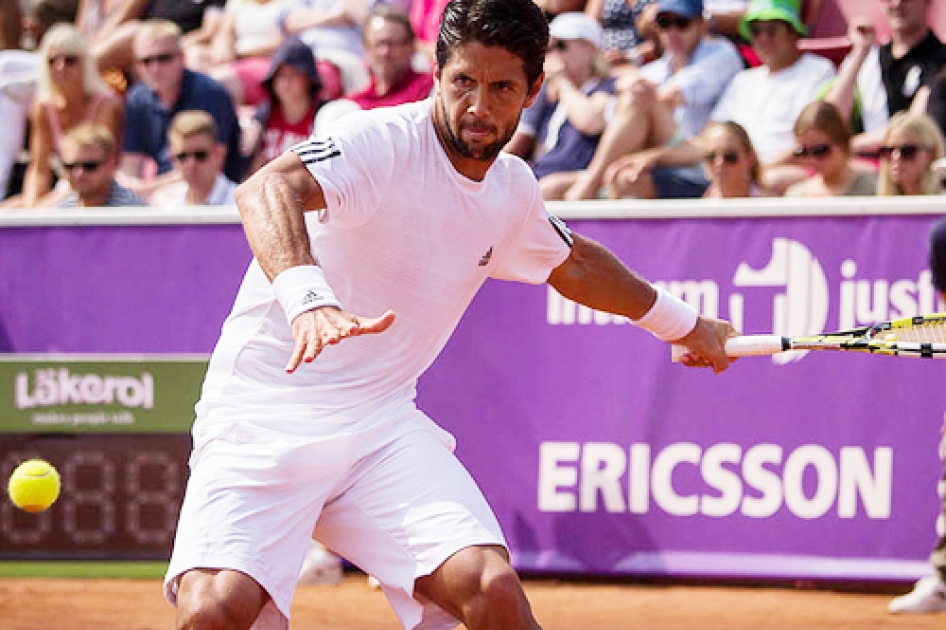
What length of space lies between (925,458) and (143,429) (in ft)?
11.9

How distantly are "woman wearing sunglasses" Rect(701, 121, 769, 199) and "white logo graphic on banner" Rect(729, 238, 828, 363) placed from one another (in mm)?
676

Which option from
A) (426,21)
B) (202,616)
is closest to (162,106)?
(426,21)

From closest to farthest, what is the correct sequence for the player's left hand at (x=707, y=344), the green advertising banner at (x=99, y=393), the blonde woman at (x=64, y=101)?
the player's left hand at (x=707, y=344)
the green advertising banner at (x=99, y=393)
the blonde woman at (x=64, y=101)

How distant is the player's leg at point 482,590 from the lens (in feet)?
12.4

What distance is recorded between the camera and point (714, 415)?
7215 millimetres

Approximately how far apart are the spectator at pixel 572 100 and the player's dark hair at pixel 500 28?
4.63 m

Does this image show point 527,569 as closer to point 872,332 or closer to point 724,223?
point 724,223

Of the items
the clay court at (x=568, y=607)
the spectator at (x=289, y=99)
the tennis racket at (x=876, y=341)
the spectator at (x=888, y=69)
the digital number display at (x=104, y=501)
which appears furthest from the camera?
the spectator at (x=289, y=99)

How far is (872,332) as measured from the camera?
4.62 meters

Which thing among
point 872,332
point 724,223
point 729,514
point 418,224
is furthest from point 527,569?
point 418,224

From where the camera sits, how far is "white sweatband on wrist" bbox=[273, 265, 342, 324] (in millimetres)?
3297

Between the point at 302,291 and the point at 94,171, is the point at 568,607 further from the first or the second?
the point at 302,291

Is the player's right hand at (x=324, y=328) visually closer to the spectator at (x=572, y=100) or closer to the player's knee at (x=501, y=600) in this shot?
the player's knee at (x=501, y=600)

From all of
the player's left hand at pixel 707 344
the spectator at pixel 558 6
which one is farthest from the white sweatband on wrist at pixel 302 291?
the spectator at pixel 558 6
